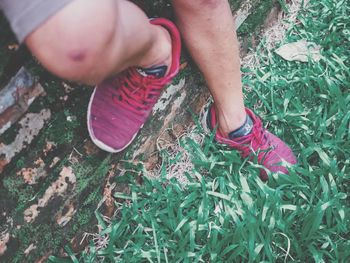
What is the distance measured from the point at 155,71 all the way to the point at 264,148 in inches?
21.2

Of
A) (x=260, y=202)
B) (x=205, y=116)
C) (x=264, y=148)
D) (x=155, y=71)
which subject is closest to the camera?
(x=155, y=71)

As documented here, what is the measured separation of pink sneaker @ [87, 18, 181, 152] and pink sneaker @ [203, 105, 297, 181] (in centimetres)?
42

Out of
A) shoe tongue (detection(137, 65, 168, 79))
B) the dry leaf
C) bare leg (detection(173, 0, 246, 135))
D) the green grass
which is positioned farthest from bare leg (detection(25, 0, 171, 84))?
the dry leaf

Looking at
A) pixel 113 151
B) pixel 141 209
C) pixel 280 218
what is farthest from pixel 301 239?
pixel 113 151

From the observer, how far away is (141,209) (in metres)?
1.74

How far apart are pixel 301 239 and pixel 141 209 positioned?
527mm

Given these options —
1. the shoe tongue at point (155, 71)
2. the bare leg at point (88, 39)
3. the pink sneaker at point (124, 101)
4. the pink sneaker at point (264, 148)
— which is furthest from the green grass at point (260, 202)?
the bare leg at point (88, 39)

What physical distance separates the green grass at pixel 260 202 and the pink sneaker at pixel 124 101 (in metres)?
0.25

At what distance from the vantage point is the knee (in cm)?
110

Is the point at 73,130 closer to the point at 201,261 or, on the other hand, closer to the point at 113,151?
the point at 113,151

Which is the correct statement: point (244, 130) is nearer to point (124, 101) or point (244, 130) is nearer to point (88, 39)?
point (124, 101)

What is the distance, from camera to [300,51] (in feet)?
7.10

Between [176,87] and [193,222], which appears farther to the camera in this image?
[176,87]

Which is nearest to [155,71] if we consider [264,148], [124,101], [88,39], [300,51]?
[124,101]
